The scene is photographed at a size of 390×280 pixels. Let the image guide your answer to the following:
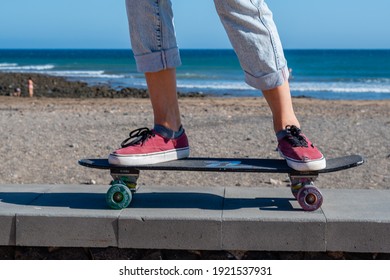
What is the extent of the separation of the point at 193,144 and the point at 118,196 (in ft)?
17.2

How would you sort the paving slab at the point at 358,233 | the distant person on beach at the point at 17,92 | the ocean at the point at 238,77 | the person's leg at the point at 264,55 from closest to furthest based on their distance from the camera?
the paving slab at the point at 358,233, the person's leg at the point at 264,55, the distant person on beach at the point at 17,92, the ocean at the point at 238,77

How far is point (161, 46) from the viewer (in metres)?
3.80

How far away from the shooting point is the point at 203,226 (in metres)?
3.46

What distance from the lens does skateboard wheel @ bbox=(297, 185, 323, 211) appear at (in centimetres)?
360

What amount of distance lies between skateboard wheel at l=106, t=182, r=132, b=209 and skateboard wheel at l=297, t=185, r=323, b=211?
0.87m

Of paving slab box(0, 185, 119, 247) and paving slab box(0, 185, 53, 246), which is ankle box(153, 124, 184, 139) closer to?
paving slab box(0, 185, 119, 247)

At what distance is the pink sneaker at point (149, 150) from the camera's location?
3748 mm

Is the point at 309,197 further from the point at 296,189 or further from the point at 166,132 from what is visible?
the point at 166,132

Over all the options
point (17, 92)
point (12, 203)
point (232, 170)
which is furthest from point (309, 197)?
point (17, 92)

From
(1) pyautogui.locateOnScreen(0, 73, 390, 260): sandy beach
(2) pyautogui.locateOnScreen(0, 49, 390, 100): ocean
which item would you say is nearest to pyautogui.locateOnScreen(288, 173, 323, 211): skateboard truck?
(1) pyautogui.locateOnScreen(0, 73, 390, 260): sandy beach

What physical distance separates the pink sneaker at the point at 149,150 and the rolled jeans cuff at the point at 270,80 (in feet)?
1.84

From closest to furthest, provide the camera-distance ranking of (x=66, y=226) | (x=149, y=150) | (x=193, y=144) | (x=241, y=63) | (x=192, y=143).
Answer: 1. (x=66, y=226)
2. (x=241, y=63)
3. (x=149, y=150)
4. (x=193, y=144)
5. (x=192, y=143)

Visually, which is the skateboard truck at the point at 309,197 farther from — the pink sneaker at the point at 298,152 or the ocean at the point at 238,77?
the ocean at the point at 238,77

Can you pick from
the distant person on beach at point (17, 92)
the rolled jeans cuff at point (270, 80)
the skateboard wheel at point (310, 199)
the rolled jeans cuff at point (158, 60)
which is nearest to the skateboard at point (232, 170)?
the skateboard wheel at point (310, 199)
